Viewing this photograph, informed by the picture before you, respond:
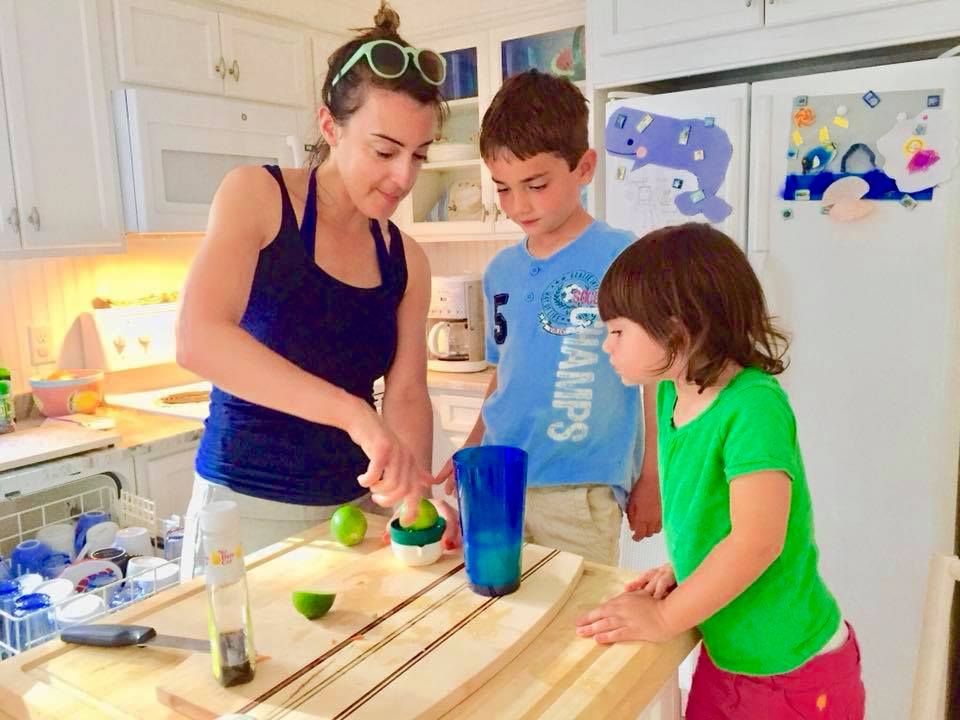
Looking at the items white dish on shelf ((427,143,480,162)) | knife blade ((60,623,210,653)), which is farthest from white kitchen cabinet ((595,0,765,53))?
knife blade ((60,623,210,653))

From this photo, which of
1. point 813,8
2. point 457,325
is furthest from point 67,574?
point 813,8

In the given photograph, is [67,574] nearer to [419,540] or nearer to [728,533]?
[419,540]

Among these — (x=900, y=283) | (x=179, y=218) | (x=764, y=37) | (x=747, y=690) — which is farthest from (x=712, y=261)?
(x=179, y=218)

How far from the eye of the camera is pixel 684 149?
82.1 inches

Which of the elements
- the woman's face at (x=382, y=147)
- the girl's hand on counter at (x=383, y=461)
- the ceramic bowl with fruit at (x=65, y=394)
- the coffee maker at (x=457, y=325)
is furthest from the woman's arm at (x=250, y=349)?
the coffee maker at (x=457, y=325)

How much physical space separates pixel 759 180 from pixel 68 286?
213 centimetres

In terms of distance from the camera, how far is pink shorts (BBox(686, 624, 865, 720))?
0.86 metres

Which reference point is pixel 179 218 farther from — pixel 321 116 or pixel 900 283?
pixel 900 283

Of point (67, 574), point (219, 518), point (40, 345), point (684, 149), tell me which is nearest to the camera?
point (219, 518)

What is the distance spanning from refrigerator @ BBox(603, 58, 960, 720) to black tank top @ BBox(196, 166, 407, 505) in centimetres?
122

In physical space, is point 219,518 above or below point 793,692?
above

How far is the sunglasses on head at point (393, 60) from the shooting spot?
101 cm

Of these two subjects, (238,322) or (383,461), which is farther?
(238,322)

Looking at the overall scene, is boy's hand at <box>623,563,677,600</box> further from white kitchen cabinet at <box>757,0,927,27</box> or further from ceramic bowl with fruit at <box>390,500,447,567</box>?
white kitchen cabinet at <box>757,0,927,27</box>
